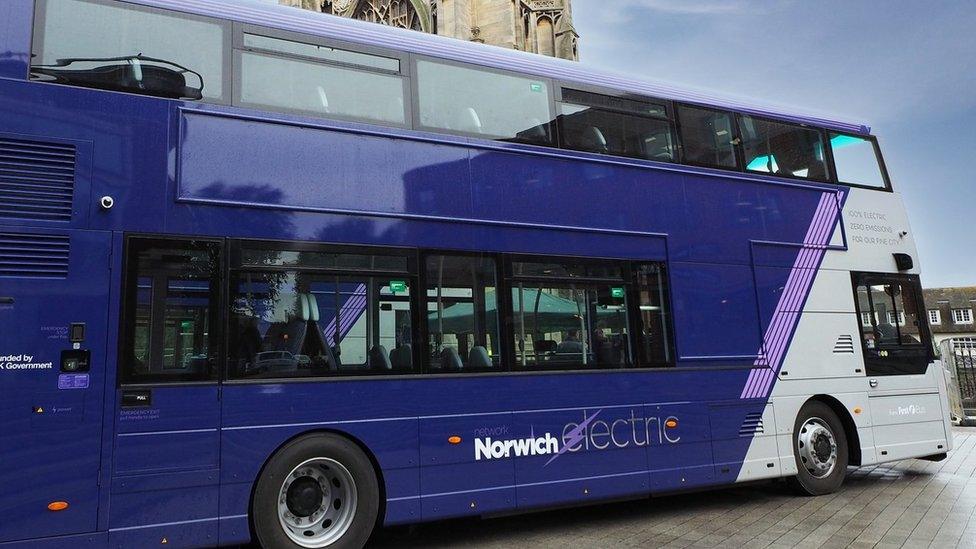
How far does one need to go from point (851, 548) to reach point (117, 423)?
5770 mm

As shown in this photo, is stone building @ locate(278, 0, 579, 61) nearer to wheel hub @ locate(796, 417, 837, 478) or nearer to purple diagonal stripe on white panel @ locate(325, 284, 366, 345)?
wheel hub @ locate(796, 417, 837, 478)

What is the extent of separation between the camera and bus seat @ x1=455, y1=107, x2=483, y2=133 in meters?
6.02

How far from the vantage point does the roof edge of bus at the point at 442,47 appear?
17.4 ft

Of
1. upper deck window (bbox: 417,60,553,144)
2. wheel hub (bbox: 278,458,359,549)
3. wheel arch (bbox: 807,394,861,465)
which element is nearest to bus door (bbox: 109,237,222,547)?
wheel hub (bbox: 278,458,359,549)

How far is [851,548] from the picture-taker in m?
5.30

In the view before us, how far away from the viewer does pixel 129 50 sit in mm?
4910

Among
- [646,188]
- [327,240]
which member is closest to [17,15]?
[327,240]

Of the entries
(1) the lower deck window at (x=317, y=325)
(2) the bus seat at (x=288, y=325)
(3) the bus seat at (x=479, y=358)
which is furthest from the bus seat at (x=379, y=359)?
(3) the bus seat at (x=479, y=358)

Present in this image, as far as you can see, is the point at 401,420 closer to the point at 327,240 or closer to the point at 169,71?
the point at 327,240

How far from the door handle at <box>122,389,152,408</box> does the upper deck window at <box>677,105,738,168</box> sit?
5734 millimetres

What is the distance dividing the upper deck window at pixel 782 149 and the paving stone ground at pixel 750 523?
3.86m

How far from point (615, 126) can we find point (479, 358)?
294 cm

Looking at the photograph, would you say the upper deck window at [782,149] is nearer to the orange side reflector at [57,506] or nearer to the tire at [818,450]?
the tire at [818,450]

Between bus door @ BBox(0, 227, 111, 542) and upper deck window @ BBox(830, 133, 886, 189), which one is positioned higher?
upper deck window @ BBox(830, 133, 886, 189)
